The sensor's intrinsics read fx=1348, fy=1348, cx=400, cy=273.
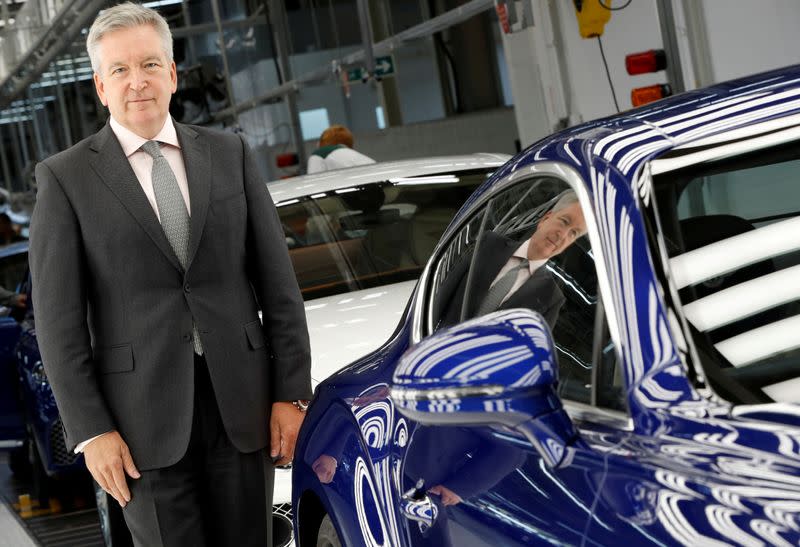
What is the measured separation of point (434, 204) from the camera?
19.2ft

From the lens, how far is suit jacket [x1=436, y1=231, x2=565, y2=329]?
2.32 m

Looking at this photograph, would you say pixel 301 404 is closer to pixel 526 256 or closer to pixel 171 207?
pixel 171 207

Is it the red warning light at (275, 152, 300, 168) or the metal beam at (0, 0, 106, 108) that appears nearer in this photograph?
the red warning light at (275, 152, 300, 168)

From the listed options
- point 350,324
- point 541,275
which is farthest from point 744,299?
point 350,324

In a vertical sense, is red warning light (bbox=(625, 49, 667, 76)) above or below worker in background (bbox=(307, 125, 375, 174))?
above

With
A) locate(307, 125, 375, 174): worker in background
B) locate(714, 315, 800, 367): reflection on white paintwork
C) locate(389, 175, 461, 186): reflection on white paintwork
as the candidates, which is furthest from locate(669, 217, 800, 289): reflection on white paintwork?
locate(307, 125, 375, 174): worker in background

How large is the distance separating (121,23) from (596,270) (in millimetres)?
1518

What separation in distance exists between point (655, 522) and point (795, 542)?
221mm

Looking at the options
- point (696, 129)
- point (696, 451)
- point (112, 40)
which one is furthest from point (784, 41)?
point (696, 451)

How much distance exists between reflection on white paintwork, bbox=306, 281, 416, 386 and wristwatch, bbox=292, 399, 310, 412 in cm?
111

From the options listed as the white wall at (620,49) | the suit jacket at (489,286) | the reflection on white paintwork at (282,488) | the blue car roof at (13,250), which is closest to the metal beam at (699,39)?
the white wall at (620,49)

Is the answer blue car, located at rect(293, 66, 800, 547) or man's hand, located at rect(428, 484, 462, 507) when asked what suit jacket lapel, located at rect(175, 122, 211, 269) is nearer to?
blue car, located at rect(293, 66, 800, 547)

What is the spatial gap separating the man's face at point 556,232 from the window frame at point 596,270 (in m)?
0.05

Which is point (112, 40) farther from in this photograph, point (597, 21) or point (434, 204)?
point (597, 21)
